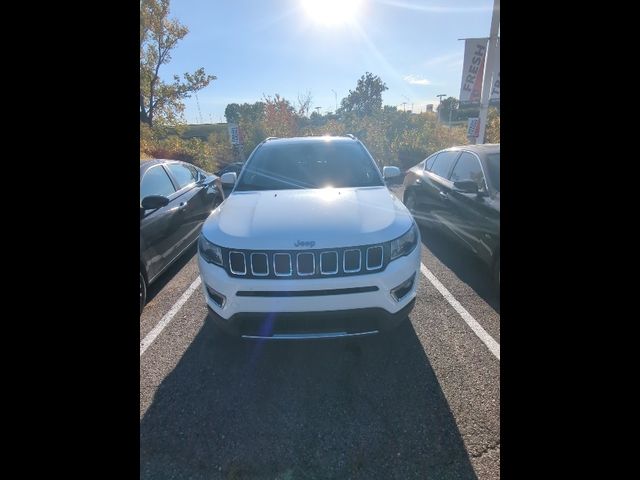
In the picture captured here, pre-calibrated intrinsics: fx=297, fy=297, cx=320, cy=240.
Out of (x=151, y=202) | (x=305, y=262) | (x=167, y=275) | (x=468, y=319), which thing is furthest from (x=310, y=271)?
(x=167, y=275)

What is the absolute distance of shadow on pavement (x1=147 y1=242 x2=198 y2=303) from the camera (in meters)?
3.69

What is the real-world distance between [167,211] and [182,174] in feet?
3.65

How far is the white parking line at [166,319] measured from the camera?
274 cm

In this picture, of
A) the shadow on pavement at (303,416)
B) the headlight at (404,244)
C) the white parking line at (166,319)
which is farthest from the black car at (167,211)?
the headlight at (404,244)

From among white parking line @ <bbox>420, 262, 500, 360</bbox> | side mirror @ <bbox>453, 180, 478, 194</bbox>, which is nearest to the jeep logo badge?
white parking line @ <bbox>420, 262, 500, 360</bbox>

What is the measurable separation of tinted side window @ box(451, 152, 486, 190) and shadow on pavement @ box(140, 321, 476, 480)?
229cm

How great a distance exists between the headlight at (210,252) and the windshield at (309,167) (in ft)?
3.45

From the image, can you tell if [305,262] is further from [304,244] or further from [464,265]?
[464,265]

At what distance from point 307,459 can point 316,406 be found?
0.36m

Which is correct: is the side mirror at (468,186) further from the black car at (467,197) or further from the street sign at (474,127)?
the street sign at (474,127)

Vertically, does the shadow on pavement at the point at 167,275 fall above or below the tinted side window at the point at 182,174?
below

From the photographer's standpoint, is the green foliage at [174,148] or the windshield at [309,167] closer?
the windshield at [309,167]

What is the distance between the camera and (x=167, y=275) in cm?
414
